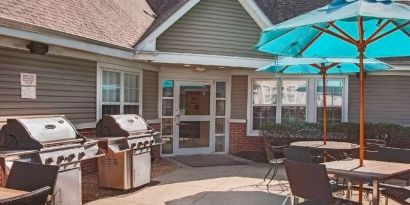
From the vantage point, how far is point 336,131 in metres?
10.4

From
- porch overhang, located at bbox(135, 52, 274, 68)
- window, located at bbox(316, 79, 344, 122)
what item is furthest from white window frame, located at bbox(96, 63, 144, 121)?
window, located at bbox(316, 79, 344, 122)

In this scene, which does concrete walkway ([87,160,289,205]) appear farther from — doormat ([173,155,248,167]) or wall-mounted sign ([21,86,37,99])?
wall-mounted sign ([21,86,37,99])

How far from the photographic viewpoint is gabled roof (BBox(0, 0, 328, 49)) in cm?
613

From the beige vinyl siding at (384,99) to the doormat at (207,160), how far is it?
372cm

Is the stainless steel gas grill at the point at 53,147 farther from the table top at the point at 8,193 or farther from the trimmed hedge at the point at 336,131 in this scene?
the trimmed hedge at the point at 336,131

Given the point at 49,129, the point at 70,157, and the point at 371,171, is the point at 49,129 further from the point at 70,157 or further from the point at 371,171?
the point at 371,171

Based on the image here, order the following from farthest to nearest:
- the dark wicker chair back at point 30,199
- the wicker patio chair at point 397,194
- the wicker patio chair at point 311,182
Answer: the wicker patio chair at point 397,194
the wicker patio chair at point 311,182
the dark wicker chair back at point 30,199

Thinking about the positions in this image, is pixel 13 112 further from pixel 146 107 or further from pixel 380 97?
pixel 380 97

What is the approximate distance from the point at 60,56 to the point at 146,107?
3.58 meters

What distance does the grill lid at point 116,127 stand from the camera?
23.1 feet

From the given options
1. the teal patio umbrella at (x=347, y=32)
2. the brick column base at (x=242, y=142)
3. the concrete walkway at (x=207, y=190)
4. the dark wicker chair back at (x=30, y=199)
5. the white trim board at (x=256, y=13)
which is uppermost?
the white trim board at (x=256, y=13)

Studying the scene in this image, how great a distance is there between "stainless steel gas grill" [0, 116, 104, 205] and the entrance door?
18.9 feet

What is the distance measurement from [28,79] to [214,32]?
17.0 feet

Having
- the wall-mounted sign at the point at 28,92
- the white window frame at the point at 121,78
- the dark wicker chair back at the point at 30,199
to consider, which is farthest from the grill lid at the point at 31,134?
the white window frame at the point at 121,78
